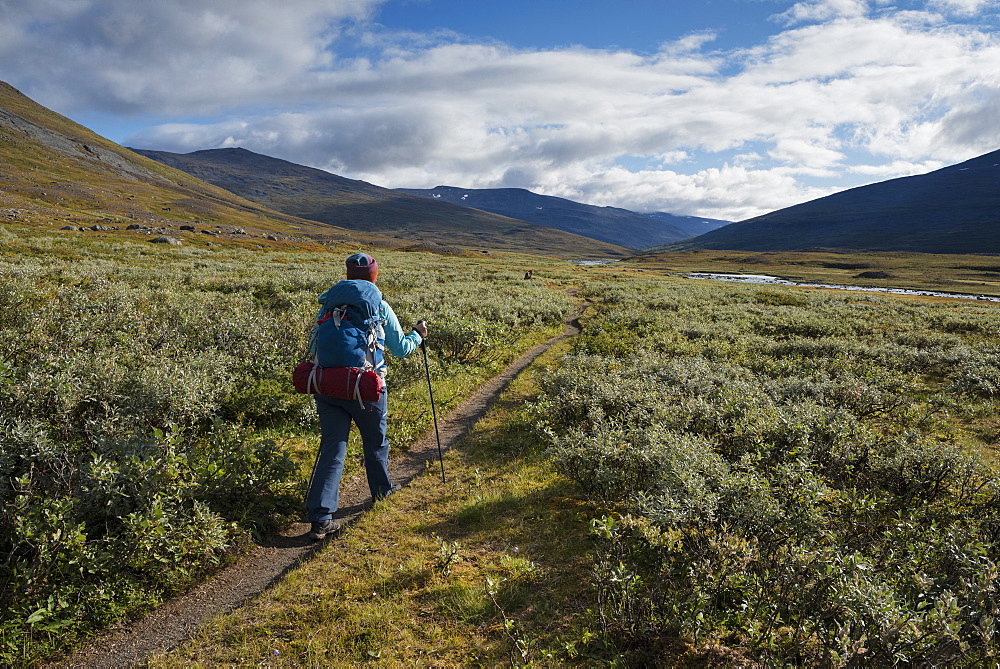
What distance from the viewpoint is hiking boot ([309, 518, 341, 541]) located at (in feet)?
20.3

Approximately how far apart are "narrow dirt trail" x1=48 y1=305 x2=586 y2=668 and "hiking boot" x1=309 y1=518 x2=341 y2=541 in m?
0.11

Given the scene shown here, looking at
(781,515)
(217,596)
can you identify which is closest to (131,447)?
(217,596)

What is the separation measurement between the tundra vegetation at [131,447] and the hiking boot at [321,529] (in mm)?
661

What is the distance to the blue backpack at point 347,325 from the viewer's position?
20.1 feet

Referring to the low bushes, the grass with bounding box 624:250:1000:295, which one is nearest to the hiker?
the low bushes

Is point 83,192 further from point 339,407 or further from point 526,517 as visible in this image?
point 526,517

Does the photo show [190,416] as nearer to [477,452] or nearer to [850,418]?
[477,452]

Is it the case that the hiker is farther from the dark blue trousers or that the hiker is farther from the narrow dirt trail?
the narrow dirt trail

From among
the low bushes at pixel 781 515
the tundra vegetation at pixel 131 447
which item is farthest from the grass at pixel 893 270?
the tundra vegetation at pixel 131 447

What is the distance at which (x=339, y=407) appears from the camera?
6379mm

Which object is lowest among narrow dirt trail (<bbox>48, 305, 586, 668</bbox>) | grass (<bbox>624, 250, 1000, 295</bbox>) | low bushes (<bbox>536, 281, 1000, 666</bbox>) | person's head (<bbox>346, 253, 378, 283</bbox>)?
narrow dirt trail (<bbox>48, 305, 586, 668</bbox>)

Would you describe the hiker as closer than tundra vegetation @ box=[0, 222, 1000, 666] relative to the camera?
No

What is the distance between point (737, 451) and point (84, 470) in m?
8.83

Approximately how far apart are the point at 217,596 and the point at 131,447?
204 cm
